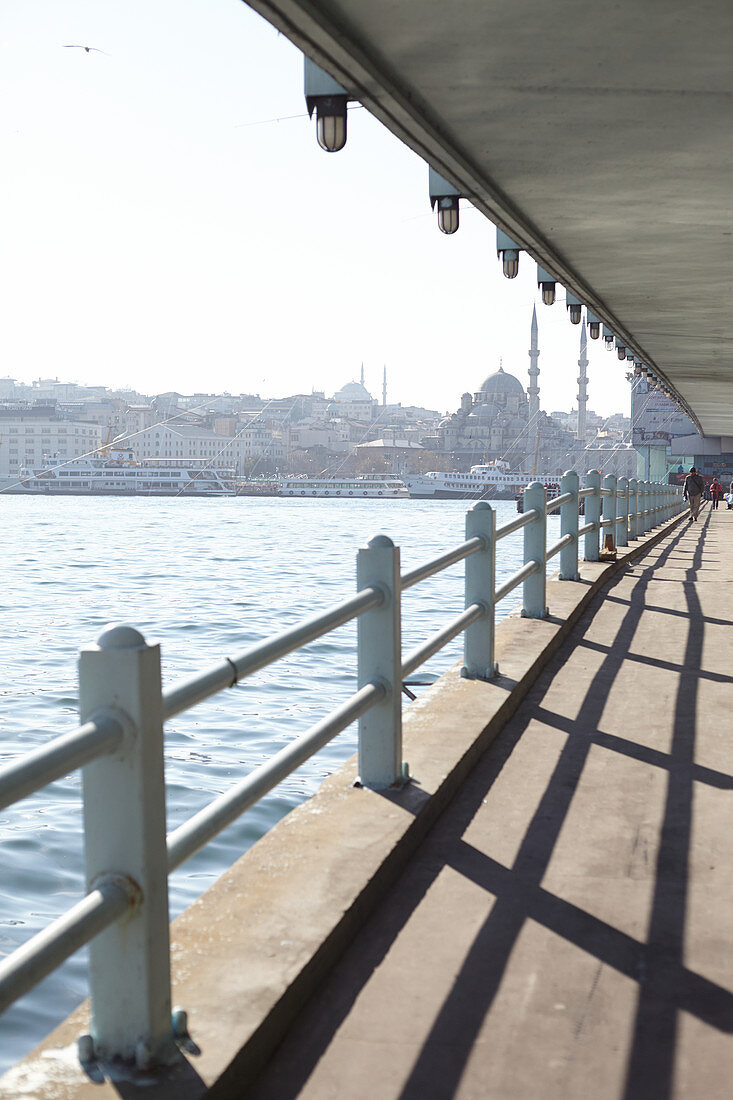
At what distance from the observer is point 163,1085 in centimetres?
233

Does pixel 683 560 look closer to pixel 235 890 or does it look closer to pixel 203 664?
pixel 203 664

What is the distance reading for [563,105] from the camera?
632cm

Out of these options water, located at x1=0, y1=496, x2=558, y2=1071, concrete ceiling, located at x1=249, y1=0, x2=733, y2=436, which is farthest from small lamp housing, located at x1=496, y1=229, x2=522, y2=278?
water, located at x1=0, y1=496, x2=558, y2=1071

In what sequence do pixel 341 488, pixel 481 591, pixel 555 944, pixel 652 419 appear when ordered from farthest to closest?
1. pixel 341 488
2. pixel 652 419
3. pixel 481 591
4. pixel 555 944

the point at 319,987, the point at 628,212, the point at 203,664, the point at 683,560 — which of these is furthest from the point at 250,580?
the point at 319,987

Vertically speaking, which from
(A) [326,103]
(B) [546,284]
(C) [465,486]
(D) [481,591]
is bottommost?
(C) [465,486]

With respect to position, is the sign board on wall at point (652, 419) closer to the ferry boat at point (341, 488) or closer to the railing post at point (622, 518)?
the railing post at point (622, 518)

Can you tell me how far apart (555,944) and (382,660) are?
4.27 ft

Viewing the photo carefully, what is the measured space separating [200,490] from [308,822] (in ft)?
522

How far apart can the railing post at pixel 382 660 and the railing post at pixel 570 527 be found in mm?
Result: 6046

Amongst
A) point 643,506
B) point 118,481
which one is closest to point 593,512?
point 643,506

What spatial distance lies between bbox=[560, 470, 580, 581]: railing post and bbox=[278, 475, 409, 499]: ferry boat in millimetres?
150939

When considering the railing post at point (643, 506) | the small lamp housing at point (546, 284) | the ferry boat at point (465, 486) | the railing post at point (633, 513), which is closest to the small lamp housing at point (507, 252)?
the small lamp housing at point (546, 284)

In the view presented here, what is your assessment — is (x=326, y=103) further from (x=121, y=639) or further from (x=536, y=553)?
(x=121, y=639)
